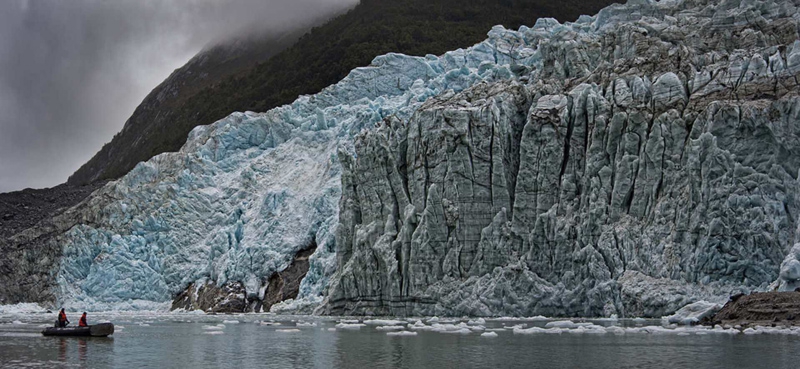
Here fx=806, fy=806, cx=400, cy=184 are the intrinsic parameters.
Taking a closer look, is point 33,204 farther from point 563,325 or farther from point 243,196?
point 563,325

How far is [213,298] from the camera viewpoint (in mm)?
49250

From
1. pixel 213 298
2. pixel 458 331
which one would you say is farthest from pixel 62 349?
pixel 213 298

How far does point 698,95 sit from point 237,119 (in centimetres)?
3613

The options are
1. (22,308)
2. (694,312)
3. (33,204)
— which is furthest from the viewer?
(33,204)

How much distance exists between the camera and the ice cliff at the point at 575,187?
3030 centimetres

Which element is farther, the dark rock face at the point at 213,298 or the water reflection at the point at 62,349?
the dark rock face at the point at 213,298

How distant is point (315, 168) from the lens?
176 ft

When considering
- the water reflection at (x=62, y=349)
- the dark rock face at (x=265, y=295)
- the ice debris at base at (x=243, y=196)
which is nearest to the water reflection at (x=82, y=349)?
the water reflection at (x=62, y=349)

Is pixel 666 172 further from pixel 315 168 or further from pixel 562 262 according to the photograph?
pixel 315 168

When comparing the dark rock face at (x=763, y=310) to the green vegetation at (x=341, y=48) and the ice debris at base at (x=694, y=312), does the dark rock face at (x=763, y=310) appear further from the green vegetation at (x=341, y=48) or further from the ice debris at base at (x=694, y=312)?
the green vegetation at (x=341, y=48)

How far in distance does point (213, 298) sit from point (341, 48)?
106 ft

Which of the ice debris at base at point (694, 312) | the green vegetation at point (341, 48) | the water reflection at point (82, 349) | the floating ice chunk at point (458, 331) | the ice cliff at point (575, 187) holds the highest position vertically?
the green vegetation at point (341, 48)

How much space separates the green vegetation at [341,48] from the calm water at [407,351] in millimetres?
47794

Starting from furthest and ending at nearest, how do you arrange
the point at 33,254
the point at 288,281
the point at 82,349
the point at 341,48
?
the point at 341,48, the point at 33,254, the point at 288,281, the point at 82,349
